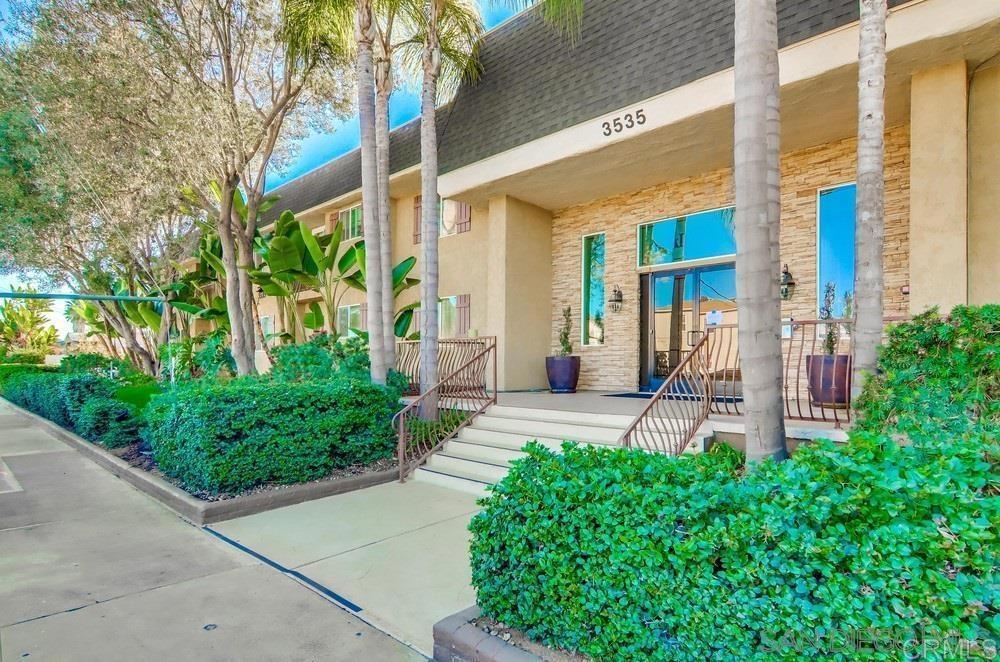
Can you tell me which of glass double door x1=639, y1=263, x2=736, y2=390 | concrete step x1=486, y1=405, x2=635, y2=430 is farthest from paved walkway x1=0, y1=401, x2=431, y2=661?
glass double door x1=639, y1=263, x2=736, y2=390

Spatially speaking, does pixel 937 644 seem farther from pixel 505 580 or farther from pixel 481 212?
pixel 481 212

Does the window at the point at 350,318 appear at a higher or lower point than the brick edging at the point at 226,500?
higher

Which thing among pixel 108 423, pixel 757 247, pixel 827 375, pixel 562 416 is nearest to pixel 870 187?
pixel 757 247

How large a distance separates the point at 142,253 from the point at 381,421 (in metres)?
12.3

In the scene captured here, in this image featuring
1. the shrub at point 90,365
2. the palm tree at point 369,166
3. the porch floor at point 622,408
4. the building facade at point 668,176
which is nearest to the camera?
the porch floor at point 622,408

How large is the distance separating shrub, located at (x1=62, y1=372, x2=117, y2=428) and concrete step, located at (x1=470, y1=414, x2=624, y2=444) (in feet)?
27.1

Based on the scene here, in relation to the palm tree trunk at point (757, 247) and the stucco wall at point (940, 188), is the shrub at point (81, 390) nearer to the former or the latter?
the palm tree trunk at point (757, 247)

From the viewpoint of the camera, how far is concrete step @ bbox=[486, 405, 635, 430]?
7155 millimetres

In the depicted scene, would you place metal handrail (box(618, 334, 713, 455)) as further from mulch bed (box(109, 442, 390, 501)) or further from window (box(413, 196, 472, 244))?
window (box(413, 196, 472, 244))

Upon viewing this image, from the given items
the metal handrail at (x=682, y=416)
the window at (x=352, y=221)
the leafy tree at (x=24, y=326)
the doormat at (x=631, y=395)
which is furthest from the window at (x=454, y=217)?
the leafy tree at (x=24, y=326)

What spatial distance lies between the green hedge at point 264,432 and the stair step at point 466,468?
809 mm

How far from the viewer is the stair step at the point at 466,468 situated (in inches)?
273

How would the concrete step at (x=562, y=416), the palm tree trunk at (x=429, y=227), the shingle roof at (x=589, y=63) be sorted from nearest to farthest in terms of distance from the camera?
1. the concrete step at (x=562, y=416)
2. the shingle roof at (x=589, y=63)
3. the palm tree trunk at (x=429, y=227)

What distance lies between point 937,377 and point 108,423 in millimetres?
12361
